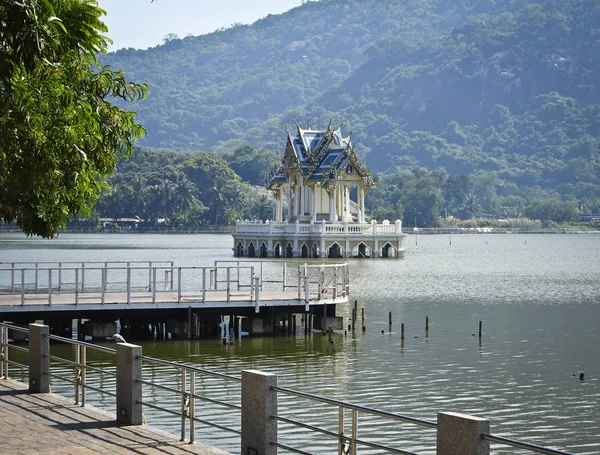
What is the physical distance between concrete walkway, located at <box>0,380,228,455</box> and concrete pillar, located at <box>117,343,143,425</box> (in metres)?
0.19

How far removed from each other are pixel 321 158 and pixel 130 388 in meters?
90.5

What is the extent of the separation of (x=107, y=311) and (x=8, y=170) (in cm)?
1710

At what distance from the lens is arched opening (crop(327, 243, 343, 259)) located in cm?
10344

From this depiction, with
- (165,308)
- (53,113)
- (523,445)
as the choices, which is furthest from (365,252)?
(523,445)

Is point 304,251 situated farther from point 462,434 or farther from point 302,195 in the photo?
point 462,434

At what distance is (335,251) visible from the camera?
104m

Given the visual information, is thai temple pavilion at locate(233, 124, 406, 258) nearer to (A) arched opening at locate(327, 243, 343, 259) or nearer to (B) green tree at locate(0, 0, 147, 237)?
(A) arched opening at locate(327, 243, 343, 259)

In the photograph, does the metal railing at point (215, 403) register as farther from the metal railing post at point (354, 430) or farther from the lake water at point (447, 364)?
the lake water at point (447, 364)

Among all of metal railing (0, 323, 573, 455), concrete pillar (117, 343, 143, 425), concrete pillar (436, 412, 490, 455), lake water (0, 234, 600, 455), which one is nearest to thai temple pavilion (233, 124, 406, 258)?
lake water (0, 234, 600, 455)

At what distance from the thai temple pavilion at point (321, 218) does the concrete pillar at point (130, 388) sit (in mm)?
83488

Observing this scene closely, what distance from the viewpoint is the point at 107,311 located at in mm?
35344

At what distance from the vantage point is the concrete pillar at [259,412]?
1438cm

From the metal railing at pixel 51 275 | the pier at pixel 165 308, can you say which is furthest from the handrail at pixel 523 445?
the pier at pixel 165 308

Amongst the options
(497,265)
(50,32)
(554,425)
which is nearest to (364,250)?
(497,265)
